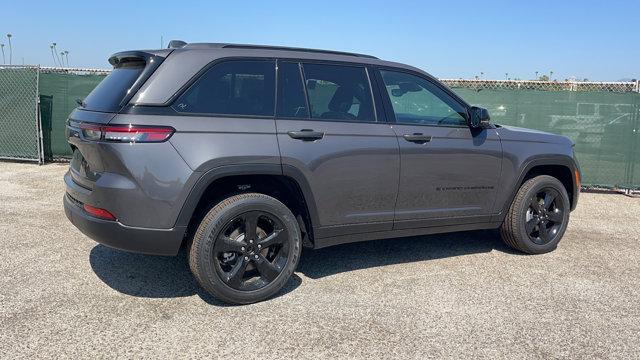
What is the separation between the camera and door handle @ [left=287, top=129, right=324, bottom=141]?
387 centimetres

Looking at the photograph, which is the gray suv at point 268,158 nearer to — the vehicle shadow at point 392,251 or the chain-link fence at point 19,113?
the vehicle shadow at point 392,251

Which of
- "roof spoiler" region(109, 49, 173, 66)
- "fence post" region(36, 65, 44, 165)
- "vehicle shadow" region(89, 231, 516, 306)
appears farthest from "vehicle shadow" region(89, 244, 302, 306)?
"fence post" region(36, 65, 44, 165)

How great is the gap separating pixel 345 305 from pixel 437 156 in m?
1.53

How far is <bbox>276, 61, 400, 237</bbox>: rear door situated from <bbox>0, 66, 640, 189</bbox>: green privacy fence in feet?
18.2

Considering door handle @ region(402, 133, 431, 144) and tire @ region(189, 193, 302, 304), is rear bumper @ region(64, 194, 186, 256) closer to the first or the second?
tire @ region(189, 193, 302, 304)

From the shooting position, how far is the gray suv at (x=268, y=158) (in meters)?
3.47

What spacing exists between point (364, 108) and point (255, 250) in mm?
A: 1456

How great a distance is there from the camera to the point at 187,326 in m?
3.45

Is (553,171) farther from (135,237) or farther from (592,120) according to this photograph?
(135,237)

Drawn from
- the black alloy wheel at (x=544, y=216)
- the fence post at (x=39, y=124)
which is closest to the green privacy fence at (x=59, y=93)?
the fence post at (x=39, y=124)

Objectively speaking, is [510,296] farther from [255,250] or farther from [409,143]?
[255,250]

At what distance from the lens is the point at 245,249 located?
3795mm

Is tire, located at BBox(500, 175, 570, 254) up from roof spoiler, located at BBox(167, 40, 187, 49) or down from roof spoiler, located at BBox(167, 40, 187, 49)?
down

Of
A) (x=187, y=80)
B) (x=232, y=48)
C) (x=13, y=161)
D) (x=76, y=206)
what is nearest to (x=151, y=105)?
(x=187, y=80)
